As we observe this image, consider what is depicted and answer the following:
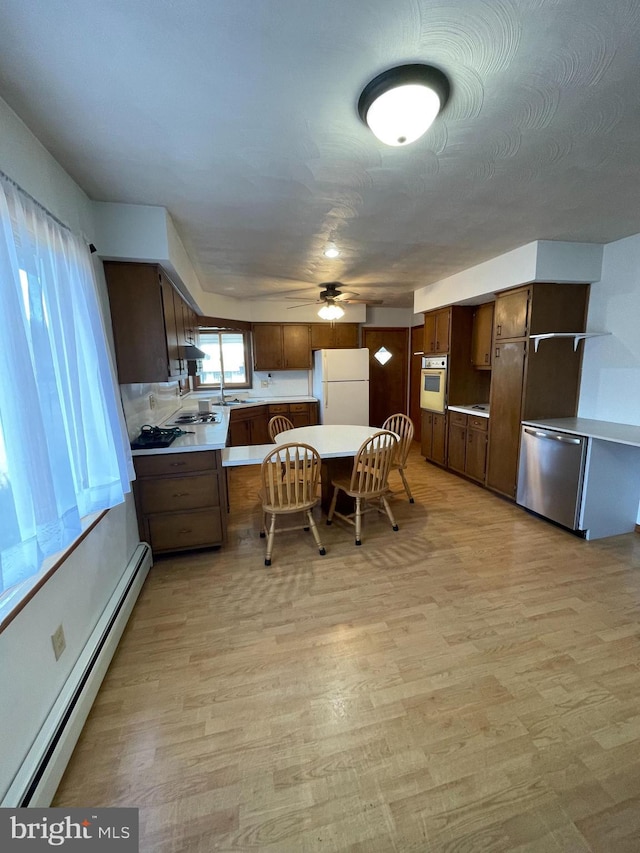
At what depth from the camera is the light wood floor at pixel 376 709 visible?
1.11 metres

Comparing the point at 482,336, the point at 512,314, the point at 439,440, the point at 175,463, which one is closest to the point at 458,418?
the point at 439,440

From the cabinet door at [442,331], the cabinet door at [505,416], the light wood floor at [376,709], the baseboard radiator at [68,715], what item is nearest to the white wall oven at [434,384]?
the cabinet door at [442,331]

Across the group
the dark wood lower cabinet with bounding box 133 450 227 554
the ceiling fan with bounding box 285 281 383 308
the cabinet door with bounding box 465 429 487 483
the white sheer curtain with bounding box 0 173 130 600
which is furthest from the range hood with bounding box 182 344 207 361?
the cabinet door with bounding box 465 429 487 483

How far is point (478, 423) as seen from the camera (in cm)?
400

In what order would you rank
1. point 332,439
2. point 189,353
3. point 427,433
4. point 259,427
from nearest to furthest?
point 332,439 → point 189,353 → point 427,433 → point 259,427

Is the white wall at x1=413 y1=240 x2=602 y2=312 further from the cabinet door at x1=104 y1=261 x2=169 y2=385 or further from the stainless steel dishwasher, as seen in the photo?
the cabinet door at x1=104 y1=261 x2=169 y2=385

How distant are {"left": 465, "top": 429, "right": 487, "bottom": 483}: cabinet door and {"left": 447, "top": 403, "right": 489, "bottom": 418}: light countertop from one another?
20 cm

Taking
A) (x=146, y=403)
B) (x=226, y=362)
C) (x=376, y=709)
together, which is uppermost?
(x=226, y=362)

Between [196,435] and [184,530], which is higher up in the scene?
[196,435]

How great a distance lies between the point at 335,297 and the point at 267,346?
1.53m

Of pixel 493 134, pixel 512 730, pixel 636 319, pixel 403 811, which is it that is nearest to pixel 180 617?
pixel 403 811

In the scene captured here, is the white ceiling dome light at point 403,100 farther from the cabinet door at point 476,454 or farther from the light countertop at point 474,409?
the cabinet door at point 476,454

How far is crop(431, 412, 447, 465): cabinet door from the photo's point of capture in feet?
15.1

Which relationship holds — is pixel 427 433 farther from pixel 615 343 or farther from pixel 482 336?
pixel 615 343
